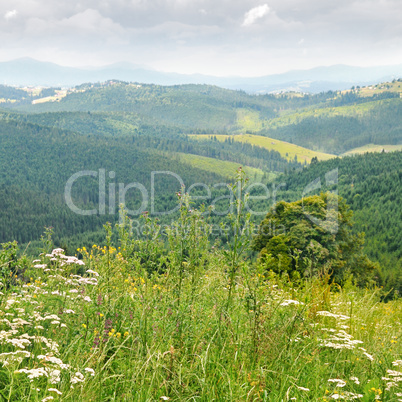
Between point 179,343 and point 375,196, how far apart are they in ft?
307

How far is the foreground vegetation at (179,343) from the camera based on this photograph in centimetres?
355

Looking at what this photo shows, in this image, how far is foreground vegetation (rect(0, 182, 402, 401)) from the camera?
3.55m

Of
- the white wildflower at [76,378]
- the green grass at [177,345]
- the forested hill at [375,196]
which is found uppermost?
the white wildflower at [76,378]

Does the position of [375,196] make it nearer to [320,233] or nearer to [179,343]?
[320,233]

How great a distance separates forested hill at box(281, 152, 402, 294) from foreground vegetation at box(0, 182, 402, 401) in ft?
133

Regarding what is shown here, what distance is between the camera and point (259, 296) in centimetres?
461

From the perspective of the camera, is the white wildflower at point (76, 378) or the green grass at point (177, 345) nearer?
the white wildflower at point (76, 378)

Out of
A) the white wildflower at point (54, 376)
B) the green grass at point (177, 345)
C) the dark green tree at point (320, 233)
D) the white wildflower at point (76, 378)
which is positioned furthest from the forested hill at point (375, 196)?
the white wildflower at point (54, 376)

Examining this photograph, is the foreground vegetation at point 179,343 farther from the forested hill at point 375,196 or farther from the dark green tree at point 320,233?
the forested hill at point 375,196

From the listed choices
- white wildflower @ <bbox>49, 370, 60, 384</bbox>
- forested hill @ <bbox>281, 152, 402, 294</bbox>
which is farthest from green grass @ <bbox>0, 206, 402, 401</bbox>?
forested hill @ <bbox>281, 152, 402, 294</bbox>

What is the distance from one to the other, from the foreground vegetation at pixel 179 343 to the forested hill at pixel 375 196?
4056 cm

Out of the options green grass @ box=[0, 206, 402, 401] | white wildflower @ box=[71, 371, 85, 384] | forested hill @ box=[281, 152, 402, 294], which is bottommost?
forested hill @ box=[281, 152, 402, 294]

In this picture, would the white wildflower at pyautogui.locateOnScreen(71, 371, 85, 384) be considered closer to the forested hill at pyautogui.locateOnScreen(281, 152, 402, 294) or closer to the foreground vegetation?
the foreground vegetation

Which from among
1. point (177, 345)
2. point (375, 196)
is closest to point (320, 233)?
point (177, 345)
